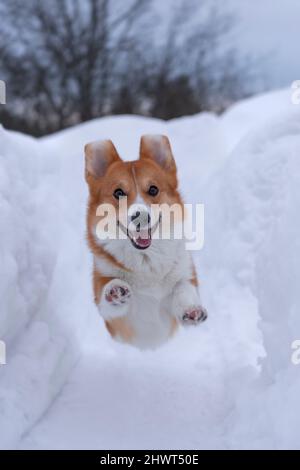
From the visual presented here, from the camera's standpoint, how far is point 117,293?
2896 millimetres

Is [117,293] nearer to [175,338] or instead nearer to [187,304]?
[187,304]

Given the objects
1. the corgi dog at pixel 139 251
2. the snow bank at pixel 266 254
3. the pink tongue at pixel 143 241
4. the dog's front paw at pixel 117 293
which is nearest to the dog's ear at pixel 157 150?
the corgi dog at pixel 139 251

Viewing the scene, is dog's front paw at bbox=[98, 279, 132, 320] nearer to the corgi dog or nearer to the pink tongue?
the corgi dog

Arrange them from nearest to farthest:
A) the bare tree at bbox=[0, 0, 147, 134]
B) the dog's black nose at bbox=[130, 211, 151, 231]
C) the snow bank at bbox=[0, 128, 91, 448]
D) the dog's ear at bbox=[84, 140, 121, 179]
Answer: the dog's black nose at bbox=[130, 211, 151, 231] → the dog's ear at bbox=[84, 140, 121, 179] → the snow bank at bbox=[0, 128, 91, 448] → the bare tree at bbox=[0, 0, 147, 134]

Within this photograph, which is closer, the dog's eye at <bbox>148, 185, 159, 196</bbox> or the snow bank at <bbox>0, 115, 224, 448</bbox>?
the dog's eye at <bbox>148, 185, 159, 196</bbox>

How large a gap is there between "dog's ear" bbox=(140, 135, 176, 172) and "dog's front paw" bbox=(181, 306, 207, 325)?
2.43 feet

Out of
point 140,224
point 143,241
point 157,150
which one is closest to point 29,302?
point 143,241

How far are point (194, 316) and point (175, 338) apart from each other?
4.40ft

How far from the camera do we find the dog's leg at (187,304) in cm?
292

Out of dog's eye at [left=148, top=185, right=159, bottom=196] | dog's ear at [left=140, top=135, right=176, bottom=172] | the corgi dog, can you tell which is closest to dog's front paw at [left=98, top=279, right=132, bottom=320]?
the corgi dog

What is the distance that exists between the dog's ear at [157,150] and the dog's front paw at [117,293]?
645 mm

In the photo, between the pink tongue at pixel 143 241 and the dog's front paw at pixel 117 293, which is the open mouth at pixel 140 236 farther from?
the dog's front paw at pixel 117 293

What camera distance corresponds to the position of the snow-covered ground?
9.50 ft

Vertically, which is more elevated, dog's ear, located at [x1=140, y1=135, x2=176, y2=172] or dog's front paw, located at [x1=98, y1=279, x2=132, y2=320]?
dog's ear, located at [x1=140, y1=135, x2=176, y2=172]
